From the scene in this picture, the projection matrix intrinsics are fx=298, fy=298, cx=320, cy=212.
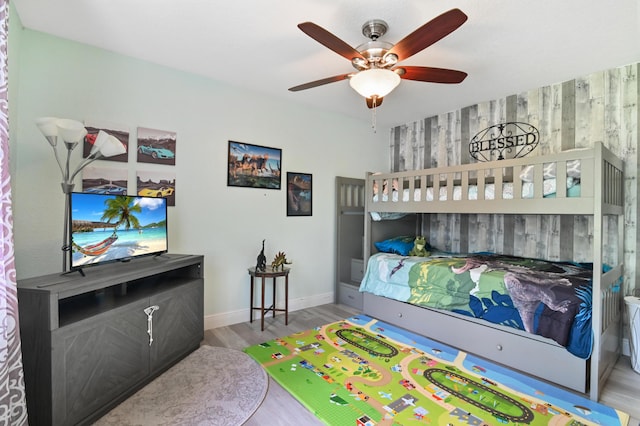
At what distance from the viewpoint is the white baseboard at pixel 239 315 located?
2992 millimetres

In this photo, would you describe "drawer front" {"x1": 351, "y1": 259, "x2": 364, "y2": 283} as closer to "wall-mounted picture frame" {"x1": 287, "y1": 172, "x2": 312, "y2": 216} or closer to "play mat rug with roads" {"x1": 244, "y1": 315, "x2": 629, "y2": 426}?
"wall-mounted picture frame" {"x1": 287, "y1": 172, "x2": 312, "y2": 216}

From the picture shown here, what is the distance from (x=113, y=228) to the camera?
1994 millimetres

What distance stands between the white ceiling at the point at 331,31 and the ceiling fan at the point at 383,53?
241mm

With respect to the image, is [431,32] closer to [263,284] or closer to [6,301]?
[6,301]

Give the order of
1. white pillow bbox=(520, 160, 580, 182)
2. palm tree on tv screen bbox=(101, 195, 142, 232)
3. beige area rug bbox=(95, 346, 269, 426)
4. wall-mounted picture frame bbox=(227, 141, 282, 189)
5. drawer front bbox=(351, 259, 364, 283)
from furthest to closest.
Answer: drawer front bbox=(351, 259, 364, 283)
wall-mounted picture frame bbox=(227, 141, 282, 189)
white pillow bbox=(520, 160, 580, 182)
palm tree on tv screen bbox=(101, 195, 142, 232)
beige area rug bbox=(95, 346, 269, 426)

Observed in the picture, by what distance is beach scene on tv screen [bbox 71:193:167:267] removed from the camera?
5.86 ft

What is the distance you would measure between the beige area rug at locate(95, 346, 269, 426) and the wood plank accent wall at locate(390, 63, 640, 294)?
267 centimetres

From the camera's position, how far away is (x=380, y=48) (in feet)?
6.26

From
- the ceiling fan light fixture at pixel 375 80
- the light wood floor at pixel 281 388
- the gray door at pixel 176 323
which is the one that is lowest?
the light wood floor at pixel 281 388

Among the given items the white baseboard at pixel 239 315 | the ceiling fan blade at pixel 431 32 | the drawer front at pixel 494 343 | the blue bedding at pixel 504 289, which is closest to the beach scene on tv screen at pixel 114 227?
the white baseboard at pixel 239 315

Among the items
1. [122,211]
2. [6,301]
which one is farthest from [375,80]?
[6,301]

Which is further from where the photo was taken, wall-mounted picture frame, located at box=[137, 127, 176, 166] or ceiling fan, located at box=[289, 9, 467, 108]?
wall-mounted picture frame, located at box=[137, 127, 176, 166]

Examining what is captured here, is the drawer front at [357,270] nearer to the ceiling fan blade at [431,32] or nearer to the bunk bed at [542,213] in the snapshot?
the bunk bed at [542,213]

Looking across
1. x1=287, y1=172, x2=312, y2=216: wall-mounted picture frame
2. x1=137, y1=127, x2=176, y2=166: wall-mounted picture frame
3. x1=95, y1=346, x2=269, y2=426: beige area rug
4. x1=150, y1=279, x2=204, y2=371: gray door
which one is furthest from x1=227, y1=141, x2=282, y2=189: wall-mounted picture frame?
x1=95, y1=346, x2=269, y2=426: beige area rug
